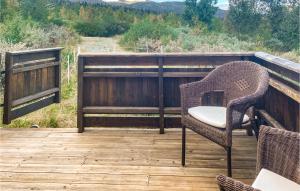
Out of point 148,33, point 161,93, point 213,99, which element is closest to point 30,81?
point 161,93

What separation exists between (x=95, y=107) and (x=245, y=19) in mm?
11653

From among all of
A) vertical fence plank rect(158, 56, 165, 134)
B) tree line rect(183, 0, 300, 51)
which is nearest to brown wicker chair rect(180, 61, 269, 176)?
vertical fence plank rect(158, 56, 165, 134)

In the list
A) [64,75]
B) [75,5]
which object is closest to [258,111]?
[64,75]

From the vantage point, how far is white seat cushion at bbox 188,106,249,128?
98.9 inches

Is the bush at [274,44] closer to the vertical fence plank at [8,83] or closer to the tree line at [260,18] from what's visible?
the tree line at [260,18]

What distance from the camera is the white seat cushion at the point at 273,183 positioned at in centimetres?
141

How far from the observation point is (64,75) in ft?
26.4

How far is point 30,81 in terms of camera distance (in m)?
4.39

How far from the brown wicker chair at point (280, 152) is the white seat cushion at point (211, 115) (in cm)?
86

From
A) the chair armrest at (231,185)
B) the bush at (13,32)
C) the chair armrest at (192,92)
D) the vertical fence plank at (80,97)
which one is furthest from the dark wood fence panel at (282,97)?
the bush at (13,32)

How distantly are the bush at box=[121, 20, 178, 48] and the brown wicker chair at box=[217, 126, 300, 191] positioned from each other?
946 cm

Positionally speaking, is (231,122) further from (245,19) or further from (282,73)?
(245,19)

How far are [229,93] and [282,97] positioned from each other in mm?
432

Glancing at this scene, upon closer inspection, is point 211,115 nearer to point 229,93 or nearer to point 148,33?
point 229,93
